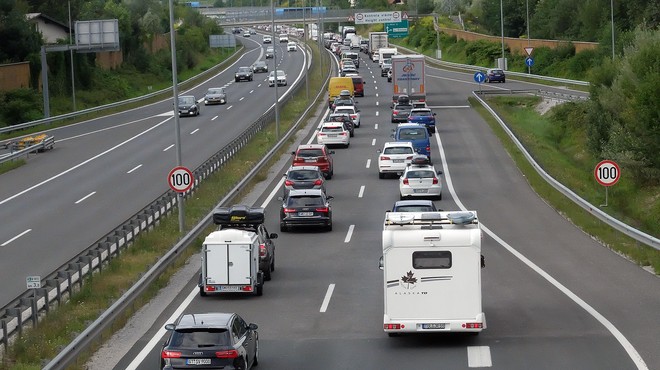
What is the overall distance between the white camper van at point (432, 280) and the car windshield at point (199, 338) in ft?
13.1

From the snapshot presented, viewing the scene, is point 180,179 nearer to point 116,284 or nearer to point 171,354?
point 116,284

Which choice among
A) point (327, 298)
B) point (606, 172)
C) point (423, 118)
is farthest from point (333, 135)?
point (327, 298)

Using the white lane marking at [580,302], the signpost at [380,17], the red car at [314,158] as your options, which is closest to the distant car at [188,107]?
the red car at [314,158]

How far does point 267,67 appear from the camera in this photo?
4980 inches

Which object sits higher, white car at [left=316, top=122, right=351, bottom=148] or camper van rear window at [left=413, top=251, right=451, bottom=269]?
camper van rear window at [left=413, top=251, right=451, bottom=269]

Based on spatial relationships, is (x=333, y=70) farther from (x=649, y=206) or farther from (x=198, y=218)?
(x=198, y=218)

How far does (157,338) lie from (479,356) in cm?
624

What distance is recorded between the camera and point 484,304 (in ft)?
78.7

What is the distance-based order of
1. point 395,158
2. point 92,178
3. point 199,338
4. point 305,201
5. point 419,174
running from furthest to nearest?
point 92,178 → point 395,158 → point 419,174 → point 305,201 → point 199,338

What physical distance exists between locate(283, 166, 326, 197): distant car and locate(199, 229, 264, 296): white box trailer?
14.5 m

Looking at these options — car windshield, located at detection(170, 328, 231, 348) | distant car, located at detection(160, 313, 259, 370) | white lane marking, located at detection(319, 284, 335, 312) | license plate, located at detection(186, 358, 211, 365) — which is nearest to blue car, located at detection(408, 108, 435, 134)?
white lane marking, located at detection(319, 284, 335, 312)

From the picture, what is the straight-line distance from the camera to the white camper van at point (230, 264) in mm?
25234

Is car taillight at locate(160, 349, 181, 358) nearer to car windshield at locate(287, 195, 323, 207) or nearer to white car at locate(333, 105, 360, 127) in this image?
car windshield at locate(287, 195, 323, 207)

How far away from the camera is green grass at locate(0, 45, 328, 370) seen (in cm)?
1947
